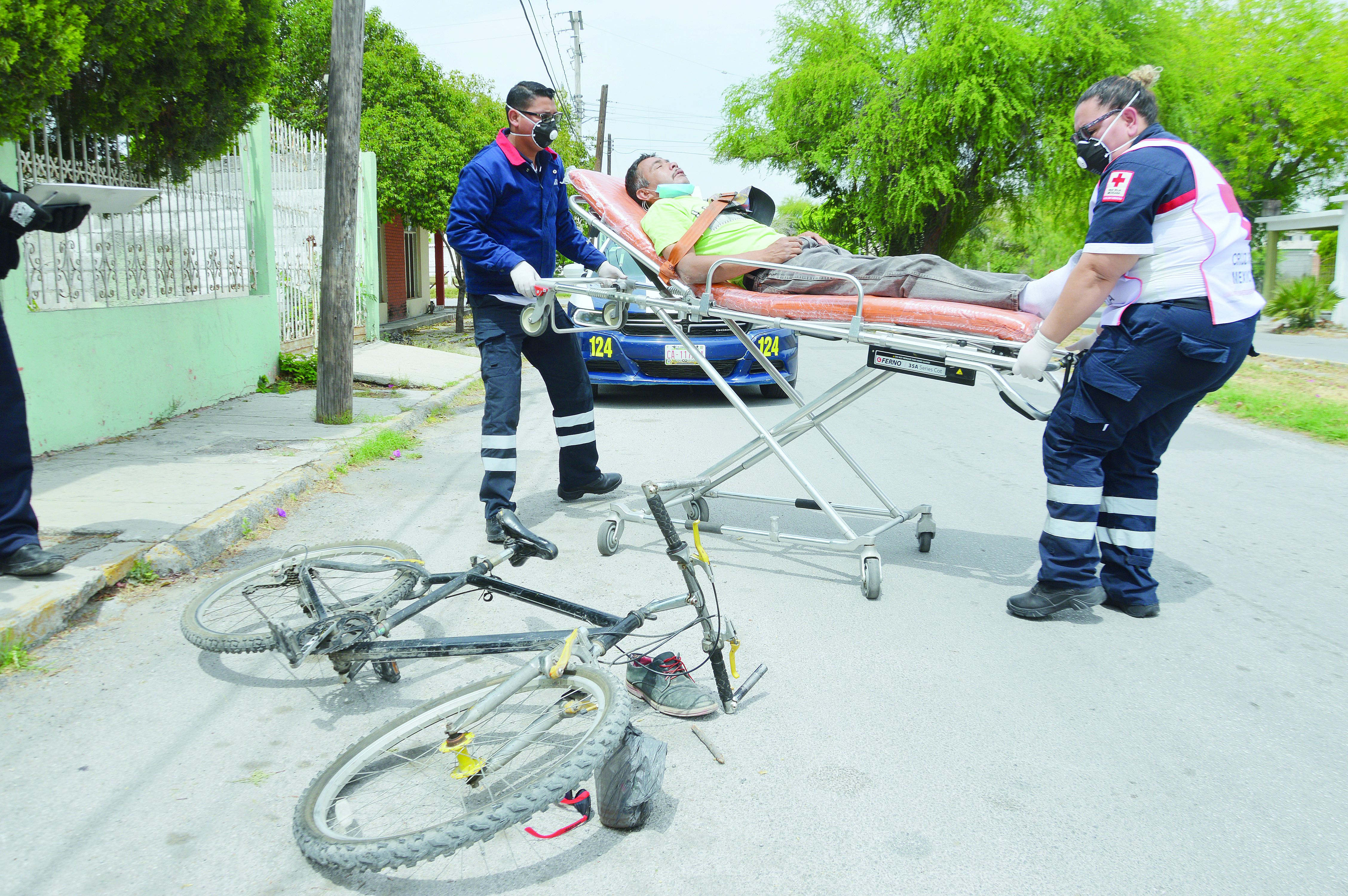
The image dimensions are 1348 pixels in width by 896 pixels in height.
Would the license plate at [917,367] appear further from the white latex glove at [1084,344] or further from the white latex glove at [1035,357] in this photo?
the white latex glove at [1084,344]

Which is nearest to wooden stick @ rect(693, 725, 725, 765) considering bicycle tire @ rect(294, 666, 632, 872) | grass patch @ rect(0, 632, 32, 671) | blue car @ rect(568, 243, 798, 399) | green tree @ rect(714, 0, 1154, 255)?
bicycle tire @ rect(294, 666, 632, 872)

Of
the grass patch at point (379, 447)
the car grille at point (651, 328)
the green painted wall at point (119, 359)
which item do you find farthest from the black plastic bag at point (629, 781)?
the car grille at point (651, 328)

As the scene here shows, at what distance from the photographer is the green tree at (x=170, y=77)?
5.71 meters

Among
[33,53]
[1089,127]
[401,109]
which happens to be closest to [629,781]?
[1089,127]

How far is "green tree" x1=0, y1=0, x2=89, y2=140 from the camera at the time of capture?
4797mm

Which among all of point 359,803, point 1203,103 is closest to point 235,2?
point 359,803

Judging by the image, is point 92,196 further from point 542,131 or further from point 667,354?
point 667,354

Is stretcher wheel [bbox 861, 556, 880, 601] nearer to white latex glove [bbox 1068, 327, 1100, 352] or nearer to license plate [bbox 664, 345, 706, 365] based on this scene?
white latex glove [bbox 1068, 327, 1100, 352]

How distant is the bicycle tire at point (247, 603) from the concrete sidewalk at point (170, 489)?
1.71ft

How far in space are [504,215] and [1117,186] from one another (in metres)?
2.97

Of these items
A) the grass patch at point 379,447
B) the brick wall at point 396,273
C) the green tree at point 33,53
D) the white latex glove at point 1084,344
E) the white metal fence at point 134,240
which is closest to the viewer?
the white latex glove at point 1084,344

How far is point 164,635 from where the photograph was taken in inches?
140

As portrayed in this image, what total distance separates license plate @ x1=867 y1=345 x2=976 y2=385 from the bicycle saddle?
1619 millimetres

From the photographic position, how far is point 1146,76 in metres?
3.71
